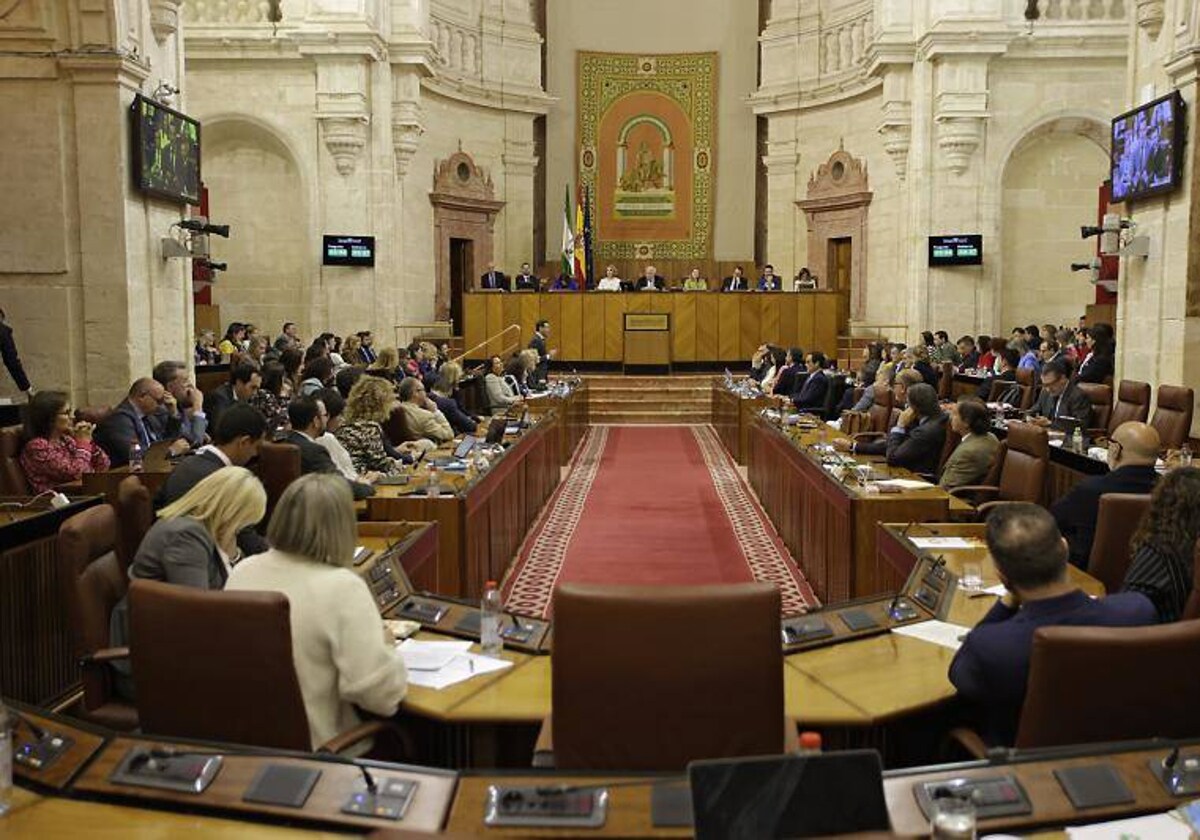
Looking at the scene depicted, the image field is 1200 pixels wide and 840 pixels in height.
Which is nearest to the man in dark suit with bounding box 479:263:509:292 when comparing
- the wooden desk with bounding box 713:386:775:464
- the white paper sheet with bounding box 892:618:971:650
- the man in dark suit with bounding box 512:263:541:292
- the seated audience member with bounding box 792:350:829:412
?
the man in dark suit with bounding box 512:263:541:292

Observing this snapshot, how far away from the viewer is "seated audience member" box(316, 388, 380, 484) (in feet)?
18.8

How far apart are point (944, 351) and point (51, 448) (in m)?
11.7

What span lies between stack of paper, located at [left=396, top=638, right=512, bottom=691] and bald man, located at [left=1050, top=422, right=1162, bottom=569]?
8.74 ft

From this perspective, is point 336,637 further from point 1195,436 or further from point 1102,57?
point 1102,57

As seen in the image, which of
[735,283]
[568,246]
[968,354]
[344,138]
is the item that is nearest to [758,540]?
[968,354]

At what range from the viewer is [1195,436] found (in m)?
8.20

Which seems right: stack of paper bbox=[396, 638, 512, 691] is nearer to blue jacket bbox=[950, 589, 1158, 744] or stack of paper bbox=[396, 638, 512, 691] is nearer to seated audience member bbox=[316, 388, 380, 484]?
blue jacket bbox=[950, 589, 1158, 744]

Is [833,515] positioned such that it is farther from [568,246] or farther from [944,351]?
[568,246]

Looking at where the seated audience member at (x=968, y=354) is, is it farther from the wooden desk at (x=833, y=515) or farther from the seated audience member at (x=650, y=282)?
the wooden desk at (x=833, y=515)

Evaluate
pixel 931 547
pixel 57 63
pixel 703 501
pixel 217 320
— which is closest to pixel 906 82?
pixel 703 501

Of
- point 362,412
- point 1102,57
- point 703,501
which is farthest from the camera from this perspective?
point 1102,57

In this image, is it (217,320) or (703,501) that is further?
(217,320)

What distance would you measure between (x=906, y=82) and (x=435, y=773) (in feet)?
52.7

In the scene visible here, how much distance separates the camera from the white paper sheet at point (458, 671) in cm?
296
